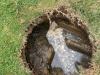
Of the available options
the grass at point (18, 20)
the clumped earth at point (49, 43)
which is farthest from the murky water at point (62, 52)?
the grass at point (18, 20)

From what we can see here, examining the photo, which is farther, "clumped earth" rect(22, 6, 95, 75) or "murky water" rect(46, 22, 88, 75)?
"murky water" rect(46, 22, 88, 75)

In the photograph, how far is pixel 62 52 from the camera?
5062mm

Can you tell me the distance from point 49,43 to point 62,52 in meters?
0.30

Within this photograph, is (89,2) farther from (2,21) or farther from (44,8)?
(2,21)

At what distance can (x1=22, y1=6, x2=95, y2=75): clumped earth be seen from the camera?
187 inches

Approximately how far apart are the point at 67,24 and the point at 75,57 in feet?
1.90

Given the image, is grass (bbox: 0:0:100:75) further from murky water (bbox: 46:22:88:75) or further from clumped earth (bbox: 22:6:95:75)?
murky water (bbox: 46:22:88:75)

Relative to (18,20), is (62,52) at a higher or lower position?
lower

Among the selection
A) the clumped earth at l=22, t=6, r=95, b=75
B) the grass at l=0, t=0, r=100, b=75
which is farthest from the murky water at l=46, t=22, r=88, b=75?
the grass at l=0, t=0, r=100, b=75

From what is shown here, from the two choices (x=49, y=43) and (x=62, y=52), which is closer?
(x=62, y=52)


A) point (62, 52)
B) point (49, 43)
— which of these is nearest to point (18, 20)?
point (49, 43)

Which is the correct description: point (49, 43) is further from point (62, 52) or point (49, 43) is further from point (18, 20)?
point (18, 20)

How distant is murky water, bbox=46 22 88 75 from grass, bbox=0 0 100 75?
1.30 feet

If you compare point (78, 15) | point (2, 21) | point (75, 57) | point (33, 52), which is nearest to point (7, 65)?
point (33, 52)
